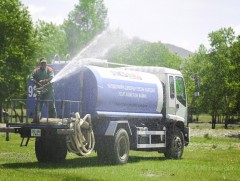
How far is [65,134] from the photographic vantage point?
1550cm

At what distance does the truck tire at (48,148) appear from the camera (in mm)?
17172

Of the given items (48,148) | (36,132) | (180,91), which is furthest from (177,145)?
(36,132)

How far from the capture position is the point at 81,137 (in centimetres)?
1603

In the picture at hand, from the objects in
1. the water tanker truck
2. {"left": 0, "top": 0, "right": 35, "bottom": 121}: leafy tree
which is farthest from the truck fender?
{"left": 0, "top": 0, "right": 35, "bottom": 121}: leafy tree

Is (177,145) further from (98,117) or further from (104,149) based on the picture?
(98,117)

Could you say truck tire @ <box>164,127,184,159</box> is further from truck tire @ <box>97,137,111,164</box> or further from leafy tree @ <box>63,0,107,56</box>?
leafy tree @ <box>63,0,107,56</box>

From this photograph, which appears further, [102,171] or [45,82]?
[45,82]

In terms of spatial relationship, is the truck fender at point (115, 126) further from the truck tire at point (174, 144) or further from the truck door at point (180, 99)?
the truck door at point (180, 99)

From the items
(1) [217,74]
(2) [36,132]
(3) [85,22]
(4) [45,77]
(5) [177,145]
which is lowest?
(5) [177,145]

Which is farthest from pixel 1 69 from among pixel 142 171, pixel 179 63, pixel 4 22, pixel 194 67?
pixel 179 63

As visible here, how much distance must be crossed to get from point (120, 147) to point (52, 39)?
227ft

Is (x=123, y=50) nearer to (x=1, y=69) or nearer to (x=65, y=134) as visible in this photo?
(x=1, y=69)

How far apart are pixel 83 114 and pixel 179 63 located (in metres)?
89.6

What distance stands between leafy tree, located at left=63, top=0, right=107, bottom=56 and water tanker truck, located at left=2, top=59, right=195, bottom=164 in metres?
52.9
